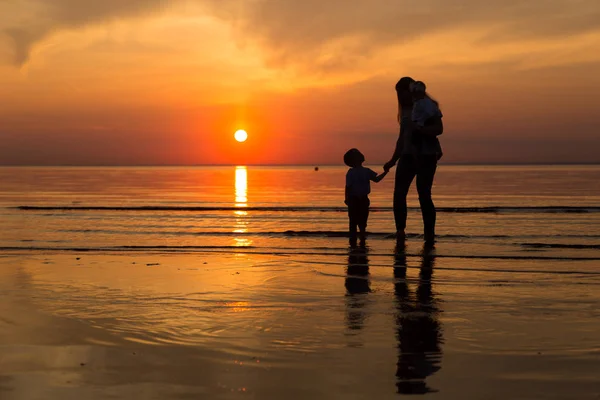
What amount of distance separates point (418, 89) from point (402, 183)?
1408mm

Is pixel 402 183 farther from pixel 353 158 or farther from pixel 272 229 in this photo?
pixel 272 229

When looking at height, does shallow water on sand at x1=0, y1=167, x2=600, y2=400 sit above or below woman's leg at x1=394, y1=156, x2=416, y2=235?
below

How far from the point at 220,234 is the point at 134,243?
2.42 meters

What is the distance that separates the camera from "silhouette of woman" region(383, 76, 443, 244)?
1050cm

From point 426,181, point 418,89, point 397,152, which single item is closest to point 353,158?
point 397,152

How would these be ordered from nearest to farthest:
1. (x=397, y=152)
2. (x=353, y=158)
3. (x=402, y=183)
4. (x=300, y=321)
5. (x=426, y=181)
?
(x=300, y=321) < (x=426, y=181) < (x=402, y=183) < (x=397, y=152) < (x=353, y=158)

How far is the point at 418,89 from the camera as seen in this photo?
10.4m

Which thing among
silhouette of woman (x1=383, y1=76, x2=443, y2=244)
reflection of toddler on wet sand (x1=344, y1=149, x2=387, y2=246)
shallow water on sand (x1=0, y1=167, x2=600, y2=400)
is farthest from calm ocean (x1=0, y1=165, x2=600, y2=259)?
silhouette of woman (x1=383, y1=76, x2=443, y2=244)

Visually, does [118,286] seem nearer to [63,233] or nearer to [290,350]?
[290,350]

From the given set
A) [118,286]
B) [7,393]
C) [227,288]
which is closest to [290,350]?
[7,393]

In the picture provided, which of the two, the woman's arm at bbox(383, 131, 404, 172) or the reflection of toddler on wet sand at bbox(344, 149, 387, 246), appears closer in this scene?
the woman's arm at bbox(383, 131, 404, 172)

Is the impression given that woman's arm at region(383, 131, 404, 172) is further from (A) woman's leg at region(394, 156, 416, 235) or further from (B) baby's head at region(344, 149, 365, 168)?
(B) baby's head at region(344, 149, 365, 168)

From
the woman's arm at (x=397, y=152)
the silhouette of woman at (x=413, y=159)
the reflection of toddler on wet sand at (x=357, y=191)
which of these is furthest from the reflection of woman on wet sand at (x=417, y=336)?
the reflection of toddler on wet sand at (x=357, y=191)

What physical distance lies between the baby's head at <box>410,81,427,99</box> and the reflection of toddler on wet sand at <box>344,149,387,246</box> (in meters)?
2.18
